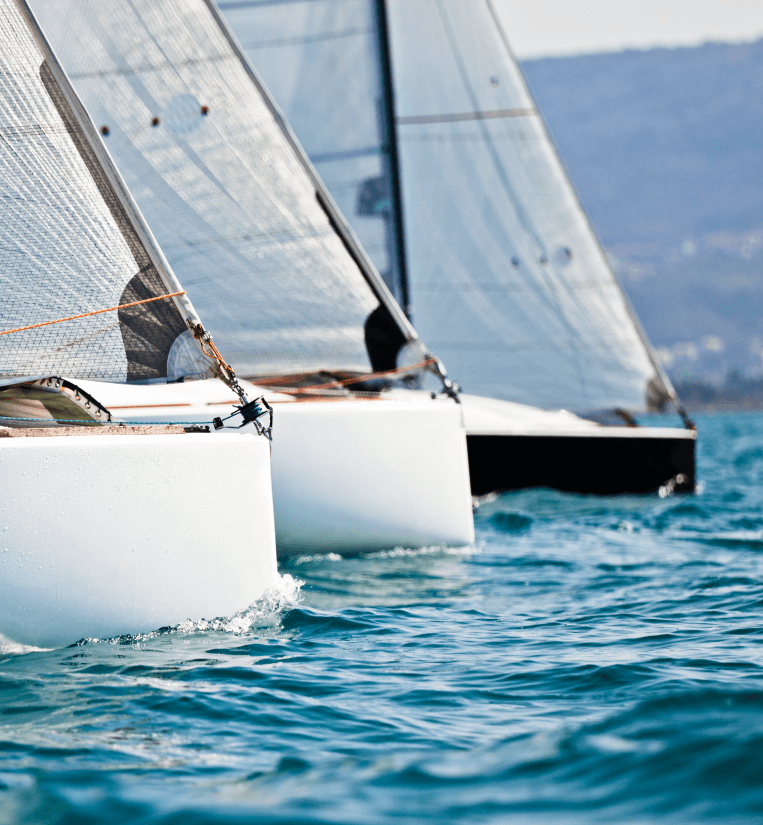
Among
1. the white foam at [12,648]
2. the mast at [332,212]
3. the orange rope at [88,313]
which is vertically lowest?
the white foam at [12,648]

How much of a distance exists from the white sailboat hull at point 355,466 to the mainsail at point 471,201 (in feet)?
15.7

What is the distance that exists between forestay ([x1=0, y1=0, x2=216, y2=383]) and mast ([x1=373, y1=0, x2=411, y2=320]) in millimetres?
6389

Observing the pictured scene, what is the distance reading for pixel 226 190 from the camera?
256 inches

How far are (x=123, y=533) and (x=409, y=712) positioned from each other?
1.06m

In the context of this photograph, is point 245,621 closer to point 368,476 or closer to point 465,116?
point 368,476

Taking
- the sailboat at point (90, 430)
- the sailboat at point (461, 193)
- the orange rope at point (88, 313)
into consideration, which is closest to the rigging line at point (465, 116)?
the sailboat at point (461, 193)

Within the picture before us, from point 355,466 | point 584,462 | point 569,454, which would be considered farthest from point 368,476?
point 584,462

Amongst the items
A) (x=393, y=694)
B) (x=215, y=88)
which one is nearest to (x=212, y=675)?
(x=393, y=694)

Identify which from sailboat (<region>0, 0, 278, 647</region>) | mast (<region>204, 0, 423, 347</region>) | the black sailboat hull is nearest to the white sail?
the black sailboat hull

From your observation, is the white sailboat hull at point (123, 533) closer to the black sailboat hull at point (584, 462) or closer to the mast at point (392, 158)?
the black sailboat hull at point (584, 462)

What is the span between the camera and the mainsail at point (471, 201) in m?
10.4

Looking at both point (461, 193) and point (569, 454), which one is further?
point (461, 193)

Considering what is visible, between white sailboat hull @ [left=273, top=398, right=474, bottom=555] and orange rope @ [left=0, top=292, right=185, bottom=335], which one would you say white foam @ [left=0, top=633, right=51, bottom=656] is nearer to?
orange rope @ [left=0, top=292, right=185, bottom=335]

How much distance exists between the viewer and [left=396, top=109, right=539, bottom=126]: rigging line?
10.5 m
